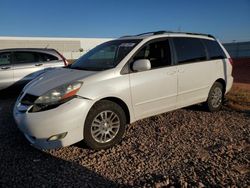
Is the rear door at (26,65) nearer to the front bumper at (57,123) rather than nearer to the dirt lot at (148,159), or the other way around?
the dirt lot at (148,159)

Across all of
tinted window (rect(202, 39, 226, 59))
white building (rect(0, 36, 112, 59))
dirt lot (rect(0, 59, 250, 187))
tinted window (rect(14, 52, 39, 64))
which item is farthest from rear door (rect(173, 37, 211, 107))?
white building (rect(0, 36, 112, 59))

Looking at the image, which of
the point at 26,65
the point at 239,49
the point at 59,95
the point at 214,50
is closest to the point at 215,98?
the point at 214,50

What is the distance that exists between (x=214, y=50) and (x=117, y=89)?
3129mm

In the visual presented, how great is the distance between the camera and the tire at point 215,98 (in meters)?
6.28

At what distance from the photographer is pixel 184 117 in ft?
19.8

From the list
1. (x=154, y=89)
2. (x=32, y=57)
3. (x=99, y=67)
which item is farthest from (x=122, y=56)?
(x=32, y=57)

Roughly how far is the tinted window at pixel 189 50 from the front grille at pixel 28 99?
287 cm

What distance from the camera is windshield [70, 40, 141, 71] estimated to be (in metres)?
4.84

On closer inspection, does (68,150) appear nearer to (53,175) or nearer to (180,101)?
(53,175)

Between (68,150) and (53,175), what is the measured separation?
0.86 m

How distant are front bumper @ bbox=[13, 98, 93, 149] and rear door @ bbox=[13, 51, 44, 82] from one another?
485 cm

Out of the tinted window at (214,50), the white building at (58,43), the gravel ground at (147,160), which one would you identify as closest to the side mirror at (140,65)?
the gravel ground at (147,160)

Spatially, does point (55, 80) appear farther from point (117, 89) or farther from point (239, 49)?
point (239, 49)

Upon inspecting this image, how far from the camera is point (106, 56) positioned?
529 centimetres
